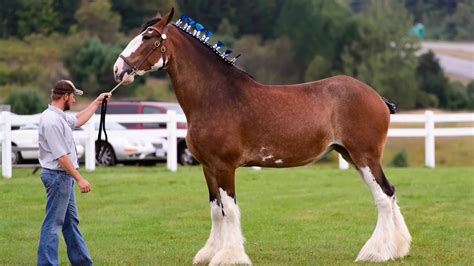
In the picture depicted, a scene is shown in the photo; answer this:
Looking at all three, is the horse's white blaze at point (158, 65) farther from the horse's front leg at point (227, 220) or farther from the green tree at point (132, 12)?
the green tree at point (132, 12)

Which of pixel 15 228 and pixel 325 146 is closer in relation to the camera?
pixel 325 146

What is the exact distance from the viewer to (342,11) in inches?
2386

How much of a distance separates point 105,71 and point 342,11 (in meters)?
18.5

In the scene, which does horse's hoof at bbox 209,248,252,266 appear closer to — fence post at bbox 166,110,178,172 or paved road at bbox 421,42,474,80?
fence post at bbox 166,110,178,172

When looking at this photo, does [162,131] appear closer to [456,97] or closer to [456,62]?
[456,97]

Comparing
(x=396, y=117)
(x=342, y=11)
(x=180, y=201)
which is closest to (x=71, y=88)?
(x=180, y=201)

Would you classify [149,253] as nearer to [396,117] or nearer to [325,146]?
[325,146]

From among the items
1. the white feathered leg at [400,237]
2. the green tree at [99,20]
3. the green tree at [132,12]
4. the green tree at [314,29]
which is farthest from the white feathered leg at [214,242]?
the green tree at [314,29]

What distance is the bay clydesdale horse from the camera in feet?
34.6

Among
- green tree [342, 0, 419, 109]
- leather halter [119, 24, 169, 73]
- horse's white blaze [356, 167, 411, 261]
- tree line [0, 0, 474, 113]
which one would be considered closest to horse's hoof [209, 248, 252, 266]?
horse's white blaze [356, 167, 411, 261]

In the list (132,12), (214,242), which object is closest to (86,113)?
(214,242)

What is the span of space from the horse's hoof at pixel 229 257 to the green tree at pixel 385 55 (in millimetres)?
42744

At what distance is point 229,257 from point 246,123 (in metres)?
1.43

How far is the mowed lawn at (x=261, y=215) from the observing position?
11.7m
